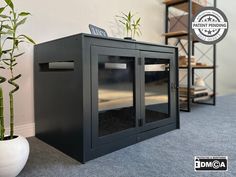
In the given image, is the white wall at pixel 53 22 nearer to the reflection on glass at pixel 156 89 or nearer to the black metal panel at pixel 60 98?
the black metal panel at pixel 60 98

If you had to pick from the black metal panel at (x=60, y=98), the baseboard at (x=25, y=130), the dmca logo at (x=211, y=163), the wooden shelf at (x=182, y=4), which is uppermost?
the wooden shelf at (x=182, y=4)

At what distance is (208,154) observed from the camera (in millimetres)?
1281

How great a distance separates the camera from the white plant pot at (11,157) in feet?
3.19

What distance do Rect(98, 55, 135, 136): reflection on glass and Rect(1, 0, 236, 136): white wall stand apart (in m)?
0.70

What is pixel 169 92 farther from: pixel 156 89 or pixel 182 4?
pixel 182 4

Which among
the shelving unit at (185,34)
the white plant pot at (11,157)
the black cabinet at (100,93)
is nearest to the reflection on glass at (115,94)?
the black cabinet at (100,93)

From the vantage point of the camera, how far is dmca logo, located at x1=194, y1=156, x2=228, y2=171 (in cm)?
112

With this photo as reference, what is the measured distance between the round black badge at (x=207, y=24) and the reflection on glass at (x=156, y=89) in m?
1.15

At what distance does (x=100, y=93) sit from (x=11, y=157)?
588 mm

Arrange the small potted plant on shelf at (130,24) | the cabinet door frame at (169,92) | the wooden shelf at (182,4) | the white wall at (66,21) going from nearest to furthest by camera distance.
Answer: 1. the cabinet door frame at (169,92)
2. the white wall at (66,21)
3. the small potted plant on shelf at (130,24)
4. the wooden shelf at (182,4)

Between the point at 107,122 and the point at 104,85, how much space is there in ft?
0.79

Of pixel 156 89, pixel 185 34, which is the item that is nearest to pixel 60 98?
pixel 156 89

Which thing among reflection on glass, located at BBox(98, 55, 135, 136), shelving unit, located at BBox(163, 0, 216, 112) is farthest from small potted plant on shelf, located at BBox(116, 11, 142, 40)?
reflection on glass, located at BBox(98, 55, 135, 136)

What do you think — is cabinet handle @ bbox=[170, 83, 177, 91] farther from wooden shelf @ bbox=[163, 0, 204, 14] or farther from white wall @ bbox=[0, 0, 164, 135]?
wooden shelf @ bbox=[163, 0, 204, 14]
